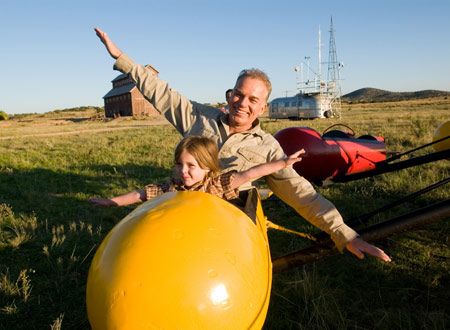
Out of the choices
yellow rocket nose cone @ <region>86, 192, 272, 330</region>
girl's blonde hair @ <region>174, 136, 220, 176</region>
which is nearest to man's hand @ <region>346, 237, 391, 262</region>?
yellow rocket nose cone @ <region>86, 192, 272, 330</region>

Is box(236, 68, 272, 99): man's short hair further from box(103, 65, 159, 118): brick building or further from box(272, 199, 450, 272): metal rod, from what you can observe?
box(103, 65, 159, 118): brick building

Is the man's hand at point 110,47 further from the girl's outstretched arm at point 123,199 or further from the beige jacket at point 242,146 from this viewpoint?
the girl's outstretched arm at point 123,199

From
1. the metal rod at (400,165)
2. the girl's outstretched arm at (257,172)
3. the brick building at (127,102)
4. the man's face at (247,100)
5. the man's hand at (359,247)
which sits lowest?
the man's hand at (359,247)

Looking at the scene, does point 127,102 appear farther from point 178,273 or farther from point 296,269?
point 178,273

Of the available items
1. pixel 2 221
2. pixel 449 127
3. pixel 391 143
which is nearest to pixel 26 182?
pixel 2 221

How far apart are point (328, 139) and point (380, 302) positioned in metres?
2.67

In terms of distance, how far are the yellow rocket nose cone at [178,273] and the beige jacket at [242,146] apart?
3.68 ft

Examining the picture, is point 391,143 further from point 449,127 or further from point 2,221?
point 2,221

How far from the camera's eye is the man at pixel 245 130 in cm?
304

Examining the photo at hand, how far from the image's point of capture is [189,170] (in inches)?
111

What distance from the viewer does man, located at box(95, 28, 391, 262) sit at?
304 centimetres

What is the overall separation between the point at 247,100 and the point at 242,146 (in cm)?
40

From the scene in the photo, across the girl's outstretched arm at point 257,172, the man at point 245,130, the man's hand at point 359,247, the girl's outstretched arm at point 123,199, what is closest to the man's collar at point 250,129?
the man at point 245,130

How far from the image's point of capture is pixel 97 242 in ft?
15.5
